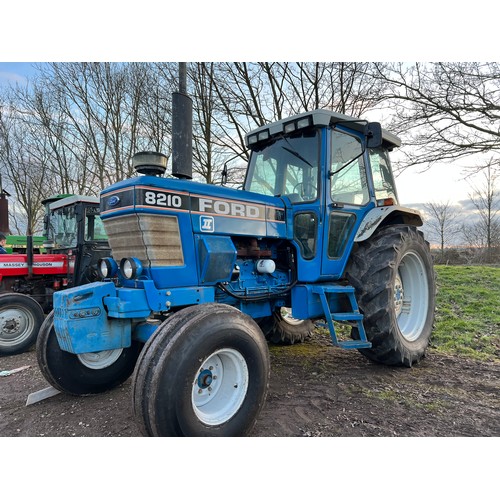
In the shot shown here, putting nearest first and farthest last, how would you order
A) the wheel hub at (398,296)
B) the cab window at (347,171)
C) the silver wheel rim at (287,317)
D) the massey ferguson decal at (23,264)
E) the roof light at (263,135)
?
the cab window at (347,171), the roof light at (263,135), the wheel hub at (398,296), the silver wheel rim at (287,317), the massey ferguson decal at (23,264)

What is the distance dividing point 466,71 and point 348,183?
5.52m

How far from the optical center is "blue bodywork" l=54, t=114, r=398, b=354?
9.30 feet

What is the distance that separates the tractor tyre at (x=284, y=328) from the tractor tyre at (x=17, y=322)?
359cm

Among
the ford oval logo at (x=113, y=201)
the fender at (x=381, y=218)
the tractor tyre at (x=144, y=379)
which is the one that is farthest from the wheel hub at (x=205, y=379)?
the fender at (x=381, y=218)

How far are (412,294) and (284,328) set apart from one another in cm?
165

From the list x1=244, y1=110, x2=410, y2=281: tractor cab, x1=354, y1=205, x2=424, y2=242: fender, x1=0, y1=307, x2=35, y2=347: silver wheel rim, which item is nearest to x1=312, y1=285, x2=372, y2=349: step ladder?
x1=244, y1=110, x2=410, y2=281: tractor cab

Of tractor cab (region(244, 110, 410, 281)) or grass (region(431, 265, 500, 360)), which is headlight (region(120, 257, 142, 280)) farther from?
grass (region(431, 265, 500, 360))

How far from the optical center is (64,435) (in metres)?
2.80

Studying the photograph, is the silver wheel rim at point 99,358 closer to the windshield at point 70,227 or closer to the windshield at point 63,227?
the windshield at point 70,227

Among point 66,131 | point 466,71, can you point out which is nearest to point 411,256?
point 466,71

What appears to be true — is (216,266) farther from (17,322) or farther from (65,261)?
(65,261)

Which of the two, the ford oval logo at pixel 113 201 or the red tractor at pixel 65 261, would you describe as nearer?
the ford oval logo at pixel 113 201

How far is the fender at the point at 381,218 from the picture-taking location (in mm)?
3931

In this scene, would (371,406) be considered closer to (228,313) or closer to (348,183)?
(228,313)
